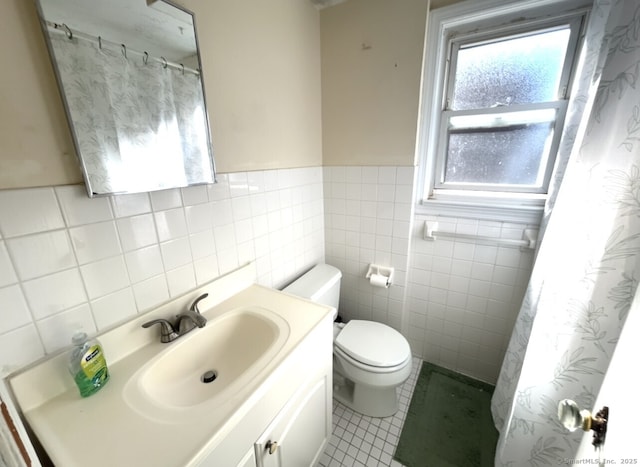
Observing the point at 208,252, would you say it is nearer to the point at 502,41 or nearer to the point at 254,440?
the point at 254,440

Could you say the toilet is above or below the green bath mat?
above

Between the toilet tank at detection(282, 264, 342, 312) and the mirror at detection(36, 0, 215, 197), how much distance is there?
747mm

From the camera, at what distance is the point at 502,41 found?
1.31 metres

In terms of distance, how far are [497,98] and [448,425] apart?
69.0 inches

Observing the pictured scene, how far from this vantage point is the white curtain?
667mm

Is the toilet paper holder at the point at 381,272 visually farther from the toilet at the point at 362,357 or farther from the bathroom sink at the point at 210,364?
the bathroom sink at the point at 210,364

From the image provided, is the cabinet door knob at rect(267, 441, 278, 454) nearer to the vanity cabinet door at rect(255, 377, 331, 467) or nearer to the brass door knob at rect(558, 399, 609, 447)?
the vanity cabinet door at rect(255, 377, 331, 467)

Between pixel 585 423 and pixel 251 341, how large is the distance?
0.95m

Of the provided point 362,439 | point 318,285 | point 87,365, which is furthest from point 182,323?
point 362,439

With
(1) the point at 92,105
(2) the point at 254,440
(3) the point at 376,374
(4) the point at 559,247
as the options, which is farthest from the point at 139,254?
(4) the point at 559,247

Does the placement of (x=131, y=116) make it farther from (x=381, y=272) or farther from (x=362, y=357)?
(x=381, y=272)

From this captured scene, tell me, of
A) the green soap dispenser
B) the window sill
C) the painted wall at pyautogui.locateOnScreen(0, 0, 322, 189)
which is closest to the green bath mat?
the window sill

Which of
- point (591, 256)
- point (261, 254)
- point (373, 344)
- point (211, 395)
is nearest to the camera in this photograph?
point (591, 256)

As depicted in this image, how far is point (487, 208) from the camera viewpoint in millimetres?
1407
